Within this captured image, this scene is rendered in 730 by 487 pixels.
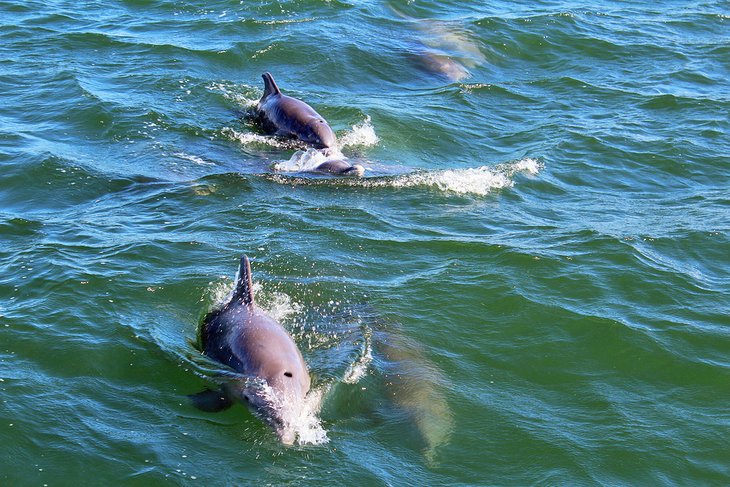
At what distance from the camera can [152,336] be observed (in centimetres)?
1012

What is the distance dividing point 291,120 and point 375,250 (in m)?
4.32

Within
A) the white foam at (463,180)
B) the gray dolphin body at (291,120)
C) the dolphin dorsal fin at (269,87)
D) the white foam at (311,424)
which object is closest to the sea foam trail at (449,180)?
the white foam at (463,180)

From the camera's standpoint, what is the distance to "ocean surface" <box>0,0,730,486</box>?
8.88 m

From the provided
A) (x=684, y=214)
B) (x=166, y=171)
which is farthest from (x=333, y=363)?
(x=684, y=214)

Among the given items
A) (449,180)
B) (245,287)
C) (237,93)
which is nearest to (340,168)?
(449,180)

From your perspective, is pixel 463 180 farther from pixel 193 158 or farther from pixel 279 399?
pixel 279 399

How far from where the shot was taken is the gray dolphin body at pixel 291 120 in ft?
51.6

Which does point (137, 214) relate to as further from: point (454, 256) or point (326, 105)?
point (326, 105)

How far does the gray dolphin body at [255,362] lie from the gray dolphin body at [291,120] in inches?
236

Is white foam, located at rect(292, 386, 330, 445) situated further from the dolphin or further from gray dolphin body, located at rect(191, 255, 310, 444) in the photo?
the dolphin

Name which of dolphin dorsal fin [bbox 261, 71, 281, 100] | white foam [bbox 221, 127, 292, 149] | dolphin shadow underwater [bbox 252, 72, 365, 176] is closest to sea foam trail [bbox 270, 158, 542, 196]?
dolphin shadow underwater [bbox 252, 72, 365, 176]

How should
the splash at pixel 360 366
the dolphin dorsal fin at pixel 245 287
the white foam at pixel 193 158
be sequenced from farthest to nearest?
1. the white foam at pixel 193 158
2. the dolphin dorsal fin at pixel 245 287
3. the splash at pixel 360 366

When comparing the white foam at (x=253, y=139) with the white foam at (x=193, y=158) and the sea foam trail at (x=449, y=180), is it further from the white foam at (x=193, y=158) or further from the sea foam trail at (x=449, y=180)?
the sea foam trail at (x=449, y=180)

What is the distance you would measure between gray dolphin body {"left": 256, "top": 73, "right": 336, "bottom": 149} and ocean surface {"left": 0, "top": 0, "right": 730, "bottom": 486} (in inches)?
13.1
